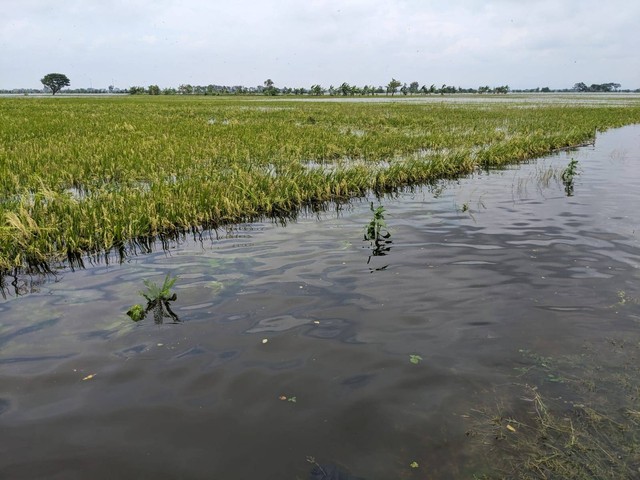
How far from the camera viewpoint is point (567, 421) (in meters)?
3.79

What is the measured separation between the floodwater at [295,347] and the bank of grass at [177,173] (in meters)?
1.13

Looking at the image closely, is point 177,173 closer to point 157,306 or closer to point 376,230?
point 376,230

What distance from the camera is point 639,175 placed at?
1579cm

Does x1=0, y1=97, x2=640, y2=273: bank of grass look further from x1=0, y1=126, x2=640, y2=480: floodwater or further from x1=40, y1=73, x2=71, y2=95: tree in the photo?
x1=40, y1=73, x2=71, y2=95: tree

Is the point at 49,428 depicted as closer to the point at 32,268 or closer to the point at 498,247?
the point at 32,268

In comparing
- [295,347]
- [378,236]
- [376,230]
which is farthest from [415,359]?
[376,230]

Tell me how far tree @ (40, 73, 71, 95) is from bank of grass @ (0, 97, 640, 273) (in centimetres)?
18848

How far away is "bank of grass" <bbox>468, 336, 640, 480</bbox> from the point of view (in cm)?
333

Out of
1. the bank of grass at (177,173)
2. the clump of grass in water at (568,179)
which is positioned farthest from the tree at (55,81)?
the clump of grass in water at (568,179)

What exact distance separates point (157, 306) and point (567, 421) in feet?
16.1

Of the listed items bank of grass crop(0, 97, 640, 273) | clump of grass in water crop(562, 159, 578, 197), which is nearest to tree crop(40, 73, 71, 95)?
bank of grass crop(0, 97, 640, 273)

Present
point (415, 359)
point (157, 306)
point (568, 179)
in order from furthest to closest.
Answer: point (568, 179) → point (157, 306) → point (415, 359)

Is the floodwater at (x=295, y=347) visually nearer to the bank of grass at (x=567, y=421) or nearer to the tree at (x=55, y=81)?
the bank of grass at (x=567, y=421)

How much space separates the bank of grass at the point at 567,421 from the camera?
333 cm
